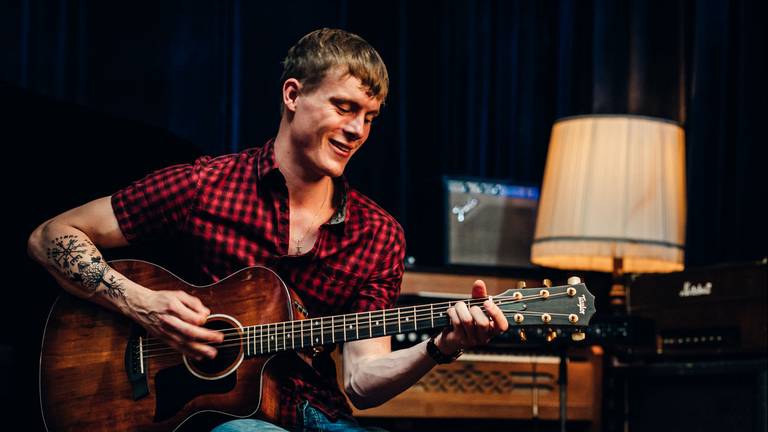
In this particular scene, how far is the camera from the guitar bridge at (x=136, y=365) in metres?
2.15

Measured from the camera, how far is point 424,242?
12.8ft

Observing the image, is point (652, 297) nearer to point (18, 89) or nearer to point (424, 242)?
point (424, 242)

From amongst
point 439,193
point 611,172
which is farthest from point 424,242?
point 611,172

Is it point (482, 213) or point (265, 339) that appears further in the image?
point (482, 213)

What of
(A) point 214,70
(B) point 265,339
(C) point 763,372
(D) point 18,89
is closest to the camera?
(B) point 265,339

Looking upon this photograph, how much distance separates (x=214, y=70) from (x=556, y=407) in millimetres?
1948

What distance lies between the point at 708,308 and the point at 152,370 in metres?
2.02

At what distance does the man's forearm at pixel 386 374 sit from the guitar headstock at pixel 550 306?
246mm

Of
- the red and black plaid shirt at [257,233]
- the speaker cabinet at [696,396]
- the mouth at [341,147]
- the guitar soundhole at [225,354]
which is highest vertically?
the mouth at [341,147]

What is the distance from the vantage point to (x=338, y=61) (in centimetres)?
228

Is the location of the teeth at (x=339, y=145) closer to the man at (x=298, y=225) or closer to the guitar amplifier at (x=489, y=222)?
the man at (x=298, y=225)

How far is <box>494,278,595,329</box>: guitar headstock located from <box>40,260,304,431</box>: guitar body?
0.48 m

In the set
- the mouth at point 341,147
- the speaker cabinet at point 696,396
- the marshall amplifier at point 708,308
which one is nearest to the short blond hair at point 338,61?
the mouth at point 341,147

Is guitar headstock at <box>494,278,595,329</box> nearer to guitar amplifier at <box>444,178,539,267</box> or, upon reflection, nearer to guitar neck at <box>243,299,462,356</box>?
guitar neck at <box>243,299,462,356</box>
